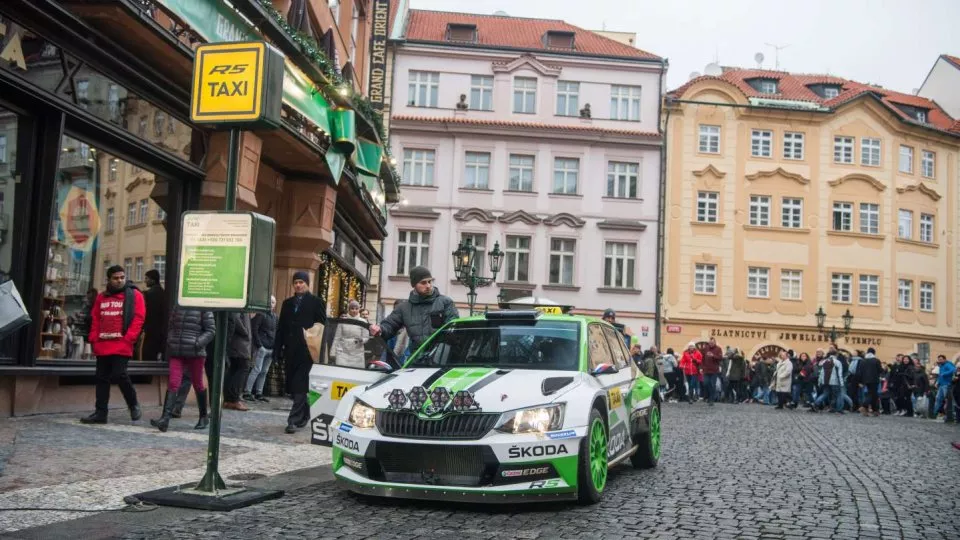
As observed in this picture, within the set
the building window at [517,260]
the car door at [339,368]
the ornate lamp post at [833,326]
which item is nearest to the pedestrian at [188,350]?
the car door at [339,368]

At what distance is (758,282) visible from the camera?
144ft

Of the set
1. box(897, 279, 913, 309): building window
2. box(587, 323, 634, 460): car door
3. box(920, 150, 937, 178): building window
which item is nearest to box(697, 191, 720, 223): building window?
box(897, 279, 913, 309): building window

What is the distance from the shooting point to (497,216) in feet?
140

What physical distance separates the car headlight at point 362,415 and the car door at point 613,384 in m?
1.96

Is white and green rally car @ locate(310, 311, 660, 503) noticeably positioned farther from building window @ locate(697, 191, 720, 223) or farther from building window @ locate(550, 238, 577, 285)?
Answer: building window @ locate(697, 191, 720, 223)

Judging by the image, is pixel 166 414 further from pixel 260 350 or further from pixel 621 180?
pixel 621 180

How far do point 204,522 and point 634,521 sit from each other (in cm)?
284

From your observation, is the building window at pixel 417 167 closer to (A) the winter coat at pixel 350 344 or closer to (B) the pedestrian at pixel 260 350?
(B) the pedestrian at pixel 260 350

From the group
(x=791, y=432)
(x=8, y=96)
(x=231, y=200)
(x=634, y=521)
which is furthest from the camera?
(x=791, y=432)

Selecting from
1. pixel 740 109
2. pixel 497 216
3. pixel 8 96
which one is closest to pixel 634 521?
pixel 8 96

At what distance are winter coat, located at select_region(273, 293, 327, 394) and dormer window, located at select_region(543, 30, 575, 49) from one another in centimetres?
3456

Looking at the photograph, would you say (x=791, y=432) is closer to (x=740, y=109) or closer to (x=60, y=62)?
(x=60, y=62)

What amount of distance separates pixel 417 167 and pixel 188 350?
105 feet

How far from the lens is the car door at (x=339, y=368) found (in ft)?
30.9
